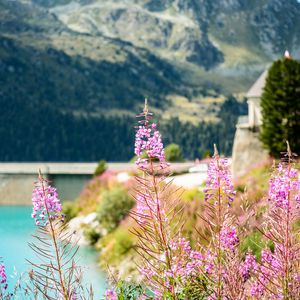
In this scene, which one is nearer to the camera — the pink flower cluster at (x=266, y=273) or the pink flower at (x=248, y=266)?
the pink flower cluster at (x=266, y=273)

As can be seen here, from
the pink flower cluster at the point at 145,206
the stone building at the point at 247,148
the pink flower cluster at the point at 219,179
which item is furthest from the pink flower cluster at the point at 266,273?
the stone building at the point at 247,148

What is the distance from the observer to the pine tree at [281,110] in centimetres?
4684

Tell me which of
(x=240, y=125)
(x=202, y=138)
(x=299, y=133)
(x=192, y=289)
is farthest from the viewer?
(x=202, y=138)

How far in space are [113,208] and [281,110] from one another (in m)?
12.0

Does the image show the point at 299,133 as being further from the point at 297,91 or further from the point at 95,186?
the point at 95,186

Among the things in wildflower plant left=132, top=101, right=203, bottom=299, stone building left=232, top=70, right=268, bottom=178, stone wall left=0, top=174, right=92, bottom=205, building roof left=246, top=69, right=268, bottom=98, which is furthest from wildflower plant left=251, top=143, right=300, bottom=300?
stone wall left=0, top=174, right=92, bottom=205

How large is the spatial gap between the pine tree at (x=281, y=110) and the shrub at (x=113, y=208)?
30.8ft

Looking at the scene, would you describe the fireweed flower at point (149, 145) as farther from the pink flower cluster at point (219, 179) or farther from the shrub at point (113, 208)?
the shrub at point (113, 208)

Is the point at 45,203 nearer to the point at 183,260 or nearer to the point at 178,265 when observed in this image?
the point at 178,265

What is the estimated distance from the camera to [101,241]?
48594 mm

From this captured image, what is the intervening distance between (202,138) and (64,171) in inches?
4092

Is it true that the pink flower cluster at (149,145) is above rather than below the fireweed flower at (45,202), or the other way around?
above

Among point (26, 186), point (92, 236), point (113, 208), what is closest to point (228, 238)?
point (113, 208)

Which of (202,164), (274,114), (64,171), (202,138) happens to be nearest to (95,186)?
(202,164)
